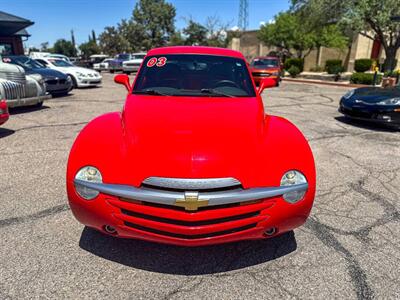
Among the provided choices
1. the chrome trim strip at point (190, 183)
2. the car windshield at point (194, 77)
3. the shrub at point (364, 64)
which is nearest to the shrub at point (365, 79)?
the shrub at point (364, 64)

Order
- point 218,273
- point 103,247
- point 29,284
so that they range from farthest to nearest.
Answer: point 103,247, point 218,273, point 29,284

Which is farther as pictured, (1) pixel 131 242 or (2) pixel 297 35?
(2) pixel 297 35

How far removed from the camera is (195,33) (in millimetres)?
45062

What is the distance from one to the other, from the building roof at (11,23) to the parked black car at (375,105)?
24.9 metres

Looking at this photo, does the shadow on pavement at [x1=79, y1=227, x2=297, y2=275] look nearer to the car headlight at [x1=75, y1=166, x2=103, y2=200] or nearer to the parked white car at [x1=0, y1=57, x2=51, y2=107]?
the car headlight at [x1=75, y1=166, x2=103, y2=200]

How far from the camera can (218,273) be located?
223 centimetres

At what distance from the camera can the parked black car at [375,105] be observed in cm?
634

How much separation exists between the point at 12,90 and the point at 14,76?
1.28ft

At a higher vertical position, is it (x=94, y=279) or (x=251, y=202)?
(x=251, y=202)

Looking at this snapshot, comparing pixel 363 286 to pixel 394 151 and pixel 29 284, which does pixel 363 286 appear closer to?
pixel 29 284

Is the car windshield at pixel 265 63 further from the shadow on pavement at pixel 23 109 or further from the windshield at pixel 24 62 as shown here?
the shadow on pavement at pixel 23 109

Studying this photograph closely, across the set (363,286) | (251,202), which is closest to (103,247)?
(251,202)

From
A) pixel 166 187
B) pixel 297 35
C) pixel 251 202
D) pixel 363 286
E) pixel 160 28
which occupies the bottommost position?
pixel 363 286

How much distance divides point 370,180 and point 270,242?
2.34 meters
